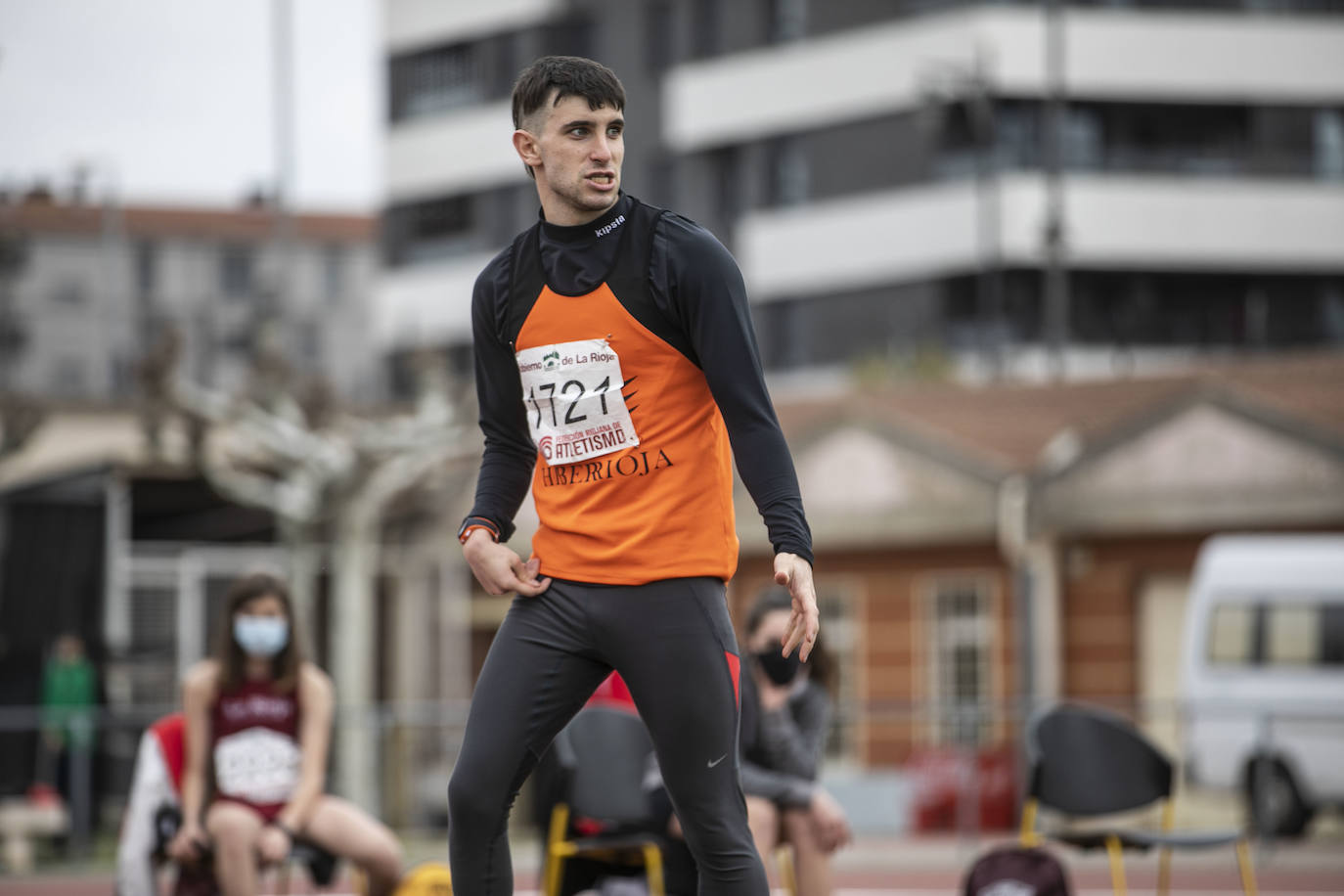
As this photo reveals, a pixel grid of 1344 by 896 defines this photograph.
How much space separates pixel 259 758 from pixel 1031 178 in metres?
32.4

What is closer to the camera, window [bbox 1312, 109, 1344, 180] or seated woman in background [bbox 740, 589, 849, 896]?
seated woman in background [bbox 740, 589, 849, 896]

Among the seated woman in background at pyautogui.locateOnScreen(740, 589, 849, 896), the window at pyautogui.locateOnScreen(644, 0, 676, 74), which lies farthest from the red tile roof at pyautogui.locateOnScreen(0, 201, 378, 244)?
the seated woman in background at pyautogui.locateOnScreen(740, 589, 849, 896)

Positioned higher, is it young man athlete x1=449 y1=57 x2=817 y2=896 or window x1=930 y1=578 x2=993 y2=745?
young man athlete x1=449 y1=57 x2=817 y2=896

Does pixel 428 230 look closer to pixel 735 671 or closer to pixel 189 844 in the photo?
pixel 189 844

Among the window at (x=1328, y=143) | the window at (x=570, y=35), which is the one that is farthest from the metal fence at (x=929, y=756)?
the window at (x=570, y=35)

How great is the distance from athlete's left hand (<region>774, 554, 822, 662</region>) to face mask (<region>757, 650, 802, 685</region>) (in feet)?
7.34

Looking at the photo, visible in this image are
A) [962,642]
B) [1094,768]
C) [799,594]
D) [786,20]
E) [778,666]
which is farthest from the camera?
[786,20]

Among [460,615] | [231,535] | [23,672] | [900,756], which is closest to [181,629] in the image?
[231,535]

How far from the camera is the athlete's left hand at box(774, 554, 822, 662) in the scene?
12.3 ft

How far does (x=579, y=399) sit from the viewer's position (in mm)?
3969

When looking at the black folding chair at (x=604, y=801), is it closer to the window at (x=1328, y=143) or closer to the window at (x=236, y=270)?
the window at (x=1328, y=143)

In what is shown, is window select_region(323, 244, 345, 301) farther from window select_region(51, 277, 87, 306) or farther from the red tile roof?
window select_region(51, 277, 87, 306)

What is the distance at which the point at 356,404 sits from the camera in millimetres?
29516

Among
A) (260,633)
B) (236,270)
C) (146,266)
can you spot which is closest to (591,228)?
(260,633)
